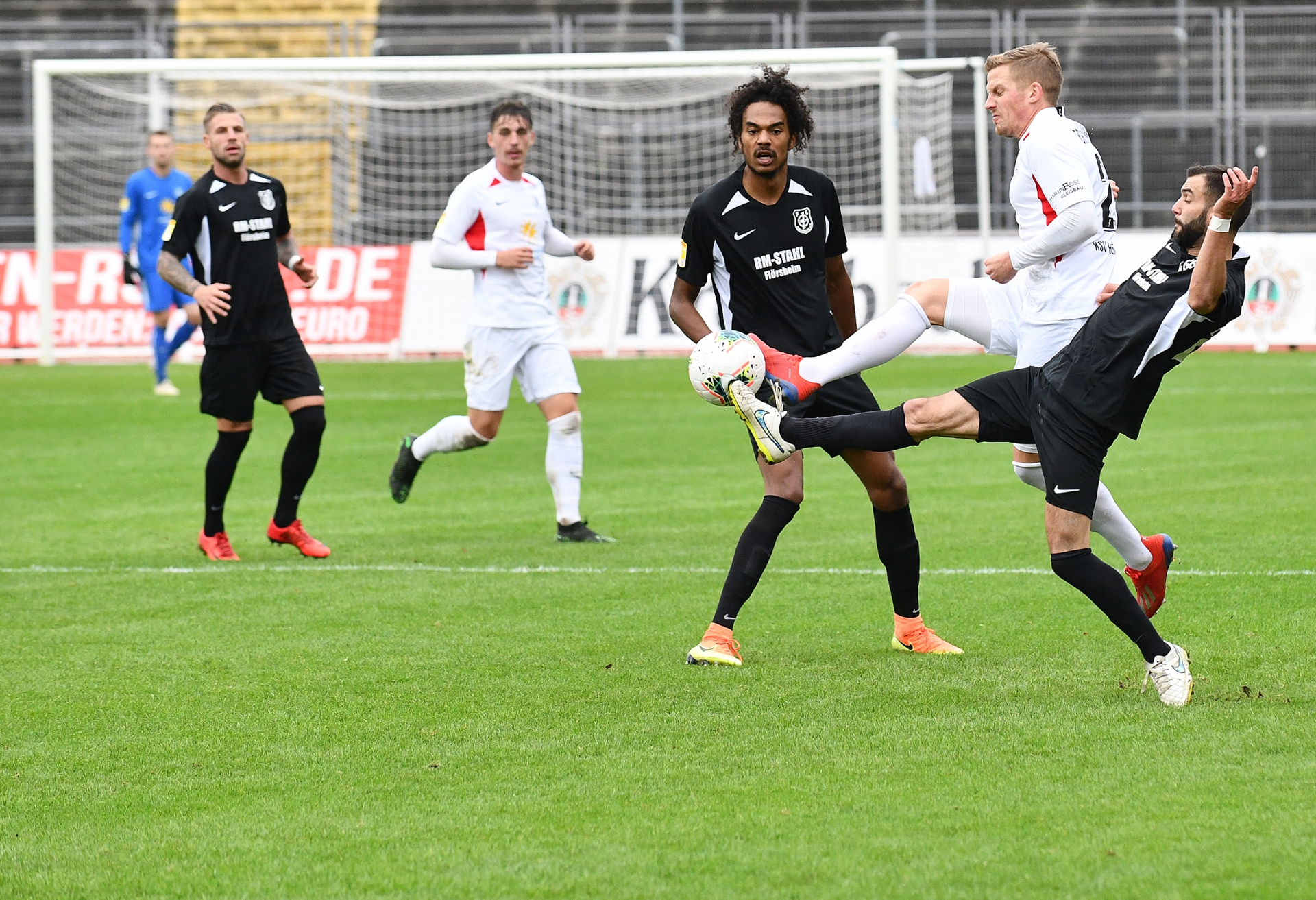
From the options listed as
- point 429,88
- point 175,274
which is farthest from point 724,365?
point 429,88

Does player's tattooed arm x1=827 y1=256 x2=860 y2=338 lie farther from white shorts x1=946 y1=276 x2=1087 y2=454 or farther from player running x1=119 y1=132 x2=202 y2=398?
player running x1=119 y1=132 x2=202 y2=398

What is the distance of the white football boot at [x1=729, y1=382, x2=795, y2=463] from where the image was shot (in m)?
5.38

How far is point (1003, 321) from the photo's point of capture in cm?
600

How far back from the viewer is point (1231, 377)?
711 inches

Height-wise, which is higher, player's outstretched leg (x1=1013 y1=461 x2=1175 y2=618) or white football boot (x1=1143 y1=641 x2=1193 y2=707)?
player's outstretched leg (x1=1013 y1=461 x2=1175 y2=618)

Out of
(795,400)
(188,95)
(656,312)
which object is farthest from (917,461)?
(188,95)

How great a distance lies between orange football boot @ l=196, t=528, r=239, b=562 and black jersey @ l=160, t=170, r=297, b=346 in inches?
40.9

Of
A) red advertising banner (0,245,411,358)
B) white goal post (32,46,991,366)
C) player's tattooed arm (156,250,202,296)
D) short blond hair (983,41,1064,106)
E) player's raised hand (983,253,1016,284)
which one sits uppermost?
white goal post (32,46,991,366)

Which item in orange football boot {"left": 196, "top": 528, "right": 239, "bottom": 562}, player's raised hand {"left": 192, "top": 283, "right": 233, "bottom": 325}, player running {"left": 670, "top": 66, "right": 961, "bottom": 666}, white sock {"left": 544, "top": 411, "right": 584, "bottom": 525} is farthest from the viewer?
white sock {"left": 544, "top": 411, "right": 584, "bottom": 525}

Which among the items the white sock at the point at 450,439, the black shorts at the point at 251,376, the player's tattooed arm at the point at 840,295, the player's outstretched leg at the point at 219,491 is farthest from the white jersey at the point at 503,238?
the player's tattooed arm at the point at 840,295

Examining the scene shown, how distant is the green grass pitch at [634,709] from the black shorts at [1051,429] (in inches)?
26.5

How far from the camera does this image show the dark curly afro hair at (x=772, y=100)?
18.8 ft

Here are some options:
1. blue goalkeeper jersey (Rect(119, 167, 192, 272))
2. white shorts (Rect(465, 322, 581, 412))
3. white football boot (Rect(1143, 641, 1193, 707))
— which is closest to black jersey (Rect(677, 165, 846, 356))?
white football boot (Rect(1143, 641, 1193, 707))

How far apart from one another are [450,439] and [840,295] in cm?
374
